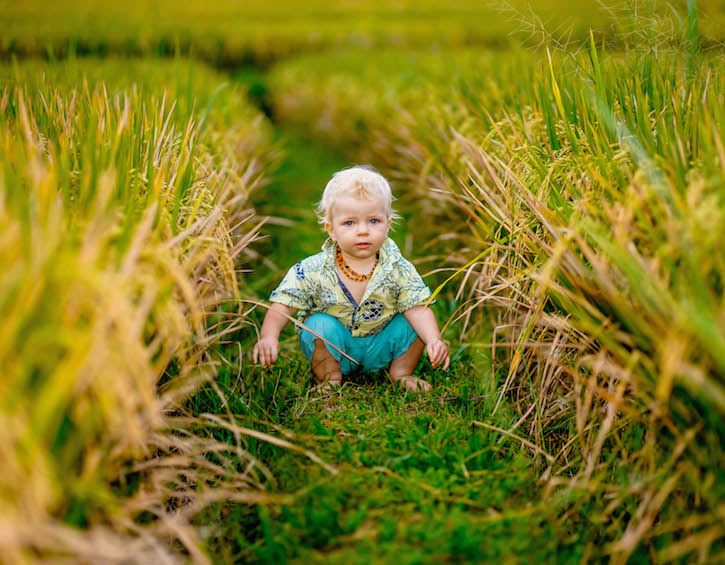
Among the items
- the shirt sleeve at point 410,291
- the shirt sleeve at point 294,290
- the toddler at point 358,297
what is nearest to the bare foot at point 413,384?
the toddler at point 358,297

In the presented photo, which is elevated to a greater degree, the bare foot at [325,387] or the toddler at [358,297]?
the toddler at [358,297]

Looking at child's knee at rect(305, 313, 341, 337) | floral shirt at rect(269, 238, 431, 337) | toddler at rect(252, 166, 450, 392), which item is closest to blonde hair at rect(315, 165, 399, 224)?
toddler at rect(252, 166, 450, 392)

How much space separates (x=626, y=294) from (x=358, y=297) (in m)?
0.86

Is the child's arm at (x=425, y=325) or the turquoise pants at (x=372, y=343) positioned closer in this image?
the child's arm at (x=425, y=325)

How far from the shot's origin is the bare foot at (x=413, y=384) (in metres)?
2.05

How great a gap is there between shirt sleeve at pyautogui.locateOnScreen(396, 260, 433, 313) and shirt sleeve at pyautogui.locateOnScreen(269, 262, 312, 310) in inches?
11.8

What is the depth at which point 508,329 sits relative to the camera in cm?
220

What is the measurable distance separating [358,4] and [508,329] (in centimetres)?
1482

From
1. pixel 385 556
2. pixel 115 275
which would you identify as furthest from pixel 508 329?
pixel 115 275

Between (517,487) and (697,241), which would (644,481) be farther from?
(697,241)

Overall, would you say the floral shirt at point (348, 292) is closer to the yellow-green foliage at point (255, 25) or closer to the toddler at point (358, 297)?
the toddler at point (358, 297)

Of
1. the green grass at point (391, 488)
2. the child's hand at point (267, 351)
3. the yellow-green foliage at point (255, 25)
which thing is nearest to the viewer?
the green grass at point (391, 488)

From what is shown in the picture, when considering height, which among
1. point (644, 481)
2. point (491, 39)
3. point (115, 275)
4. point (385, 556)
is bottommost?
point (385, 556)

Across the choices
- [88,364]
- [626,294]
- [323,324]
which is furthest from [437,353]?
[88,364]
